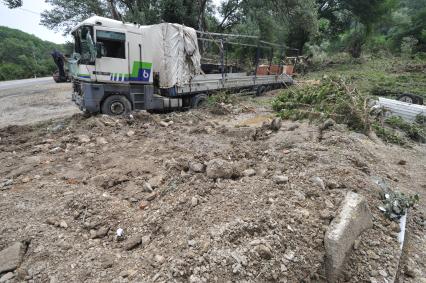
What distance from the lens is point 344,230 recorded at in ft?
8.88

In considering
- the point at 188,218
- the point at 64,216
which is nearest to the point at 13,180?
the point at 64,216

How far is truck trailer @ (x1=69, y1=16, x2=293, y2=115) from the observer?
7750 millimetres

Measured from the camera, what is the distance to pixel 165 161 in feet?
16.5

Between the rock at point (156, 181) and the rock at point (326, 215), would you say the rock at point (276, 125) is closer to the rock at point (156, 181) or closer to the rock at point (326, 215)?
the rock at point (156, 181)

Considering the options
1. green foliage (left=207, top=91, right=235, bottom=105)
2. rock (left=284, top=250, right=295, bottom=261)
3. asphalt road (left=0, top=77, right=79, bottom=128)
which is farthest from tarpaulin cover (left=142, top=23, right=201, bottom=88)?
rock (left=284, top=250, right=295, bottom=261)

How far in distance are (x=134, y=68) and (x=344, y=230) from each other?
727 centimetres

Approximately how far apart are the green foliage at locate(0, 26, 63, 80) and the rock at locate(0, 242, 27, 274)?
36.6 meters

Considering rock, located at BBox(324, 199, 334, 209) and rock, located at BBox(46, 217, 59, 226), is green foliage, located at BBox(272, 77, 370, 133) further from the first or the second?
rock, located at BBox(46, 217, 59, 226)

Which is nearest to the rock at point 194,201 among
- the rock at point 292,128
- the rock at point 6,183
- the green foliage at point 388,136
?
the rock at point 6,183

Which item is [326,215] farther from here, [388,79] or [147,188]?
[388,79]

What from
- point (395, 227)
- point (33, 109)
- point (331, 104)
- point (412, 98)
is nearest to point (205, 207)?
point (395, 227)

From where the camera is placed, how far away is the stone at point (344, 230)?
8.39 feet

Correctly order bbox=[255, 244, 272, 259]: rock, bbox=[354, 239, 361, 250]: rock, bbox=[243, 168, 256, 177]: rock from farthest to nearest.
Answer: bbox=[243, 168, 256, 177]: rock → bbox=[354, 239, 361, 250]: rock → bbox=[255, 244, 272, 259]: rock

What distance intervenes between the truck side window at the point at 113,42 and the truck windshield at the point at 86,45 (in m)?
0.28
